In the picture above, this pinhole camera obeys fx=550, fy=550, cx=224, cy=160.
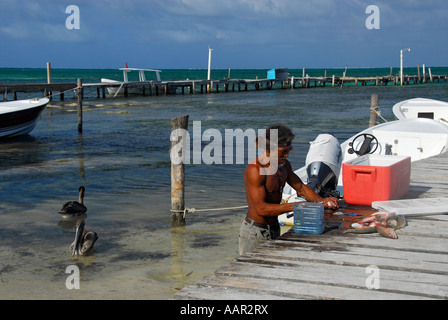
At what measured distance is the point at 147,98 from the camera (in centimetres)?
4881

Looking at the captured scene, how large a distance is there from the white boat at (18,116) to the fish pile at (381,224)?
1867 centimetres

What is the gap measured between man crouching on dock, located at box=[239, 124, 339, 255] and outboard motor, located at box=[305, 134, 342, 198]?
3142mm

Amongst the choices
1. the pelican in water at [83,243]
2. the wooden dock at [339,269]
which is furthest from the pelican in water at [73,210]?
the wooden dock at [339,269]

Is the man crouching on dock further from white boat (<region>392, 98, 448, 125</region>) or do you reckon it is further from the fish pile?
white boat (<region>392, 98, 448, 125</region>)

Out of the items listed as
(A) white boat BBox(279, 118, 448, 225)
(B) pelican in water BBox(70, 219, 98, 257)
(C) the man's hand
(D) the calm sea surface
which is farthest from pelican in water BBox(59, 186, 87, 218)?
(A) white boat BBox(279, 118, 448, 225)

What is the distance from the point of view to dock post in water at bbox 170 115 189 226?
9508mm

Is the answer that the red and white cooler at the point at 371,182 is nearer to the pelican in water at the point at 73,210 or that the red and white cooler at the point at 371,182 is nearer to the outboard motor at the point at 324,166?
the outboard motor at the point at 324,166

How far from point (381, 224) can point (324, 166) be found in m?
4.21

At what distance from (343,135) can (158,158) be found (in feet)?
31.6

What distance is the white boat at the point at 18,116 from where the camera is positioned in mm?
21703

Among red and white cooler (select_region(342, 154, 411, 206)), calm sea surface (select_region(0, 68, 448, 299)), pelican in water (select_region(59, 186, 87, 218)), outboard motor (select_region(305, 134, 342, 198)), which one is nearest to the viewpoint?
red and white cooler (select_region(342, 154, 411, 206))

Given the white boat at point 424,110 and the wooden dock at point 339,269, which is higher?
the white boat at point 424,110
